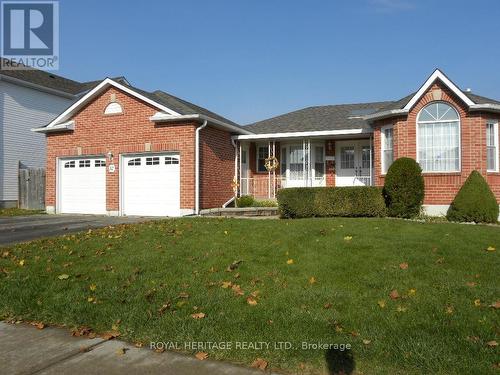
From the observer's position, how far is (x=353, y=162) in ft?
60.2

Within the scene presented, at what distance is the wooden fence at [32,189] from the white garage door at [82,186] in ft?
15.4

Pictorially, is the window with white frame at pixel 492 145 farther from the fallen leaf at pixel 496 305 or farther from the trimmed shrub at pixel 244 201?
the fallen leaf at pixel 496 305

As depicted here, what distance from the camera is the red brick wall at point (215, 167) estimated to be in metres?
15.5

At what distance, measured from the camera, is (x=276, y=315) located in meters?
4.59

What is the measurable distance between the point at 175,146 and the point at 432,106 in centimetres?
843

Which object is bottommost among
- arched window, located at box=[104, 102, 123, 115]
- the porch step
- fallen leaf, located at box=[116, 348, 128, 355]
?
fallen leaf, located at box=[116, 348, 128, 355]

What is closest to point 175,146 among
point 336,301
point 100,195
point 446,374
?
point 100,195

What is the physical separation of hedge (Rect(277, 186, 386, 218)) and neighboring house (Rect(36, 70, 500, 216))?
2163mm

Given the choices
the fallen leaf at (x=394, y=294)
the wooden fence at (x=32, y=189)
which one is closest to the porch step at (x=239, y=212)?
the fallen leaf at (x=394, y=294)

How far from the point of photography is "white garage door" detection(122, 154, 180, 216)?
15.4m

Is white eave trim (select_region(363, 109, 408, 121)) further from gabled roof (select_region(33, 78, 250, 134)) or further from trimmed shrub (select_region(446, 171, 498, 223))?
gabled roof (select_region(33, 78, 250, 134))

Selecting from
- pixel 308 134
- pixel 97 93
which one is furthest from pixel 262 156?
pixel 97 93

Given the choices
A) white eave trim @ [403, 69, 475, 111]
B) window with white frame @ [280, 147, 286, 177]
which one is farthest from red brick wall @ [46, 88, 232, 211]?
white eave trim @ [403, 69, 475, 111]

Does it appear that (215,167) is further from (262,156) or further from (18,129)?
(18,129)
